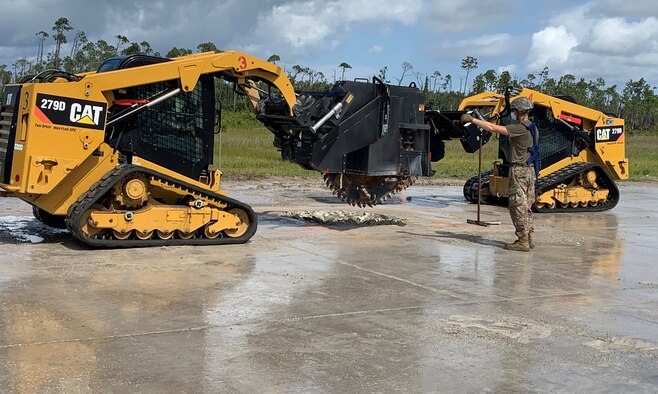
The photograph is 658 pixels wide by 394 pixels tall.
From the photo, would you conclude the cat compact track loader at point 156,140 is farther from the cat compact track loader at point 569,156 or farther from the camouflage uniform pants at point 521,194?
the cat compact track loader at point 569,156

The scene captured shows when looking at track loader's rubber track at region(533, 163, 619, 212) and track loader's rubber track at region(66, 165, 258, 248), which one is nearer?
track loader's rubber track at region(66, 165, 258, 248)

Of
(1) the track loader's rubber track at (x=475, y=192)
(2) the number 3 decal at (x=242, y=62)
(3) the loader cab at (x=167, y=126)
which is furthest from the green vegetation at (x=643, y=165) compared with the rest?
(3) the loader cab at (x=167, y=126)

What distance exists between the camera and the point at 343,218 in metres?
13.3

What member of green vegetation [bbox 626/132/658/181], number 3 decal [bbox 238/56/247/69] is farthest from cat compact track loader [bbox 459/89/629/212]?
green vegetation [bbox 626/132/658/181]

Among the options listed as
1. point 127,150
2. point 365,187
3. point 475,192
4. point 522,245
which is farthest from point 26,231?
point 475,192

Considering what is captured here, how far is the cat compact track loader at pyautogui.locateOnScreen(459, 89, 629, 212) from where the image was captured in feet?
51.3

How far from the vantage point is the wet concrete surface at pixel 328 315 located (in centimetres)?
523

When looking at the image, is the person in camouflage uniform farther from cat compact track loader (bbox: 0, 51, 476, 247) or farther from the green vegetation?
the green vegetation

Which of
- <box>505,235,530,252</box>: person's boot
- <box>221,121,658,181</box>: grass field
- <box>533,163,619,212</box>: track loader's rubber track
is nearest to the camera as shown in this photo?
<box>505,235,530,252</box>: person's boot

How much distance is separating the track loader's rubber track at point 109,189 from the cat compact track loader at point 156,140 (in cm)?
2

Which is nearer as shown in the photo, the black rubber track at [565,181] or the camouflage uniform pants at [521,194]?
the camouflage uniform pants at [521,194]

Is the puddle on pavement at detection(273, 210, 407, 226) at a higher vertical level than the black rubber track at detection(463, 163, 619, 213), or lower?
lower

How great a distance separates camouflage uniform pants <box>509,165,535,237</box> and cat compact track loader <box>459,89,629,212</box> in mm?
4405

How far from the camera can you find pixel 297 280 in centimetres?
824
